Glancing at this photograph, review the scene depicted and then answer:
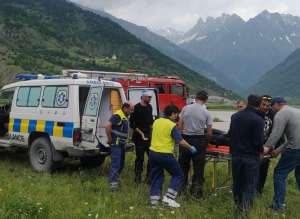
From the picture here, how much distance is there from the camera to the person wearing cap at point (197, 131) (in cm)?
754

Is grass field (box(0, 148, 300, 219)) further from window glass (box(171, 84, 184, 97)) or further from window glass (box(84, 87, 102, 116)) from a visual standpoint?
window glass (box(171, 84, 184, 97))

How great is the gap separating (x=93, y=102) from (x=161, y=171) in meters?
2.49

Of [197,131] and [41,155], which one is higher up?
[197,131]

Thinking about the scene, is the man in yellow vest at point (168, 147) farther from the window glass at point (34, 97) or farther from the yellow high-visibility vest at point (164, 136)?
the window glass at point (34, 97)

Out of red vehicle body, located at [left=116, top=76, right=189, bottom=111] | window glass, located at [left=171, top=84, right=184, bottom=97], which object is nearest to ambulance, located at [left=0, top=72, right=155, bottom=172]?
red vehicle body, located at [left=116, top=76, right=189, bottom=111]

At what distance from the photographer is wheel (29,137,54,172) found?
9359 millimetres

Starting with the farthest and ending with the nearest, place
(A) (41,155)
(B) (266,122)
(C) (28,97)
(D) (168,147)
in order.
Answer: (C) (28,97), (A) (41,155), (B) (266,122), (D) (168,147)

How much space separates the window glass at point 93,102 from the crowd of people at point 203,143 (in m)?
0.70

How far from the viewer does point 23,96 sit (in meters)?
10.0

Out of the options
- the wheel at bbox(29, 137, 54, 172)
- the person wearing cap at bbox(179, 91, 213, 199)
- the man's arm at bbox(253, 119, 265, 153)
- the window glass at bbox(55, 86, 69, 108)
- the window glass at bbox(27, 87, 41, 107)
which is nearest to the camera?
the man's arm at bbox(253, 119, 265, 153)

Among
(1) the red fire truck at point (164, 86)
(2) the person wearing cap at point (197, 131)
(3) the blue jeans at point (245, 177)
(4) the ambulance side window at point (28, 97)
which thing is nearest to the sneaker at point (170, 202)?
(2) the person wearing cap at point (197, 131)

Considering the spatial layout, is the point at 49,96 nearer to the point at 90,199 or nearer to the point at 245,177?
the point at 90,199

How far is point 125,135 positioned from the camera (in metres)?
8.23

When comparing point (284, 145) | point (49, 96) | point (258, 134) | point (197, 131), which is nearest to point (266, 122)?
point (284, 145)
